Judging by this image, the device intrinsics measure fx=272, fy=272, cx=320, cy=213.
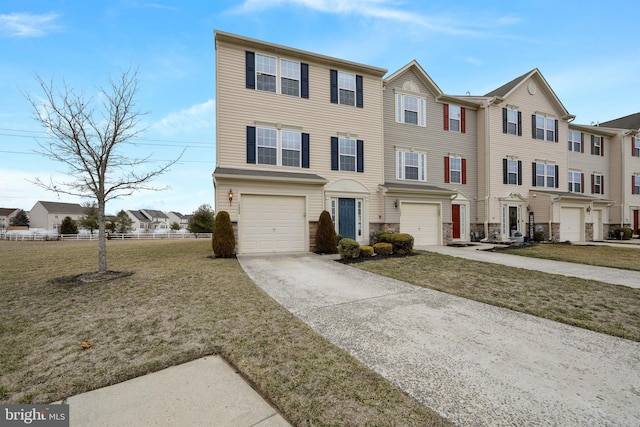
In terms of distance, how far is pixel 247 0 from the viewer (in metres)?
9.87

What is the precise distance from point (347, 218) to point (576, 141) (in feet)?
66.3

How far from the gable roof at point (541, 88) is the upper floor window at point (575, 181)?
425 cm

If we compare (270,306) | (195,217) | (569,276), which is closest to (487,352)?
(270,306)

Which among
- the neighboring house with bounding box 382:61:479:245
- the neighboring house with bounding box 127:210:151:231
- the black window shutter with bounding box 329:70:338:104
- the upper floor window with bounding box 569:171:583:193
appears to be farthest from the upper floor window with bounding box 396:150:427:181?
the neighboring house with bounding box 127:210:151:231

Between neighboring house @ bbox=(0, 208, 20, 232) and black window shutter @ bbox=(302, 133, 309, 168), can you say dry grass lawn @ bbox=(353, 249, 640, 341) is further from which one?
neighboring house @ bbox=(0, 208, 20, 232)

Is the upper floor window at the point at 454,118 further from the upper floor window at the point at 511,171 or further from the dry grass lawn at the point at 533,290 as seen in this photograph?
the dry grass lawn at the point at 533,290

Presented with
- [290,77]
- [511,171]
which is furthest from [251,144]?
[511,171]

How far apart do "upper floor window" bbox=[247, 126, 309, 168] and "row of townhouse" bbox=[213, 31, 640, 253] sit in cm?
5

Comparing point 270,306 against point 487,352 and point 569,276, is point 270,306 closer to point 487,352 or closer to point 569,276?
point 487,352

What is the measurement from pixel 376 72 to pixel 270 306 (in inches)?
498

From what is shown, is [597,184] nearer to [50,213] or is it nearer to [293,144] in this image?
[293,144]

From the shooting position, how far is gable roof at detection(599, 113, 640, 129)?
73.1ft

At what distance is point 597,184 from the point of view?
2108cm

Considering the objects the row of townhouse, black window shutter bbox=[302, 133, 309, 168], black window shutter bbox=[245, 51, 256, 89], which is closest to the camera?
the row of townhouse
